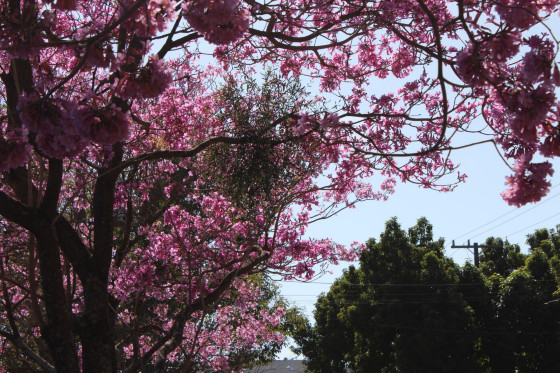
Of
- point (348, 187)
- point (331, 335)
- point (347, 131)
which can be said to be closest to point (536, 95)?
point (347, 131)

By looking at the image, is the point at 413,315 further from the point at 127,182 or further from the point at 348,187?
the point at 127,182

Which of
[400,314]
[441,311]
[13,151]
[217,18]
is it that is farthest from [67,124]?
[400,314]

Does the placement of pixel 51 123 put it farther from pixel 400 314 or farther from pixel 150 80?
pixel 400 314

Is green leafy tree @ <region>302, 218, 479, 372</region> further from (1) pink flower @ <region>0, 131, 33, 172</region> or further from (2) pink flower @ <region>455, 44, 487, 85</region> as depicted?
(1) pink flower @ <region>0, 131, 33, 172</region>

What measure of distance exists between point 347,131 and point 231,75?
145cm

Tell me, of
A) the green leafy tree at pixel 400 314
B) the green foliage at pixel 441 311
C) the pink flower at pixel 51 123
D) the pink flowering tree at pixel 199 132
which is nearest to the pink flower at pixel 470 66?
the pink flowering tree at pixel 199 132

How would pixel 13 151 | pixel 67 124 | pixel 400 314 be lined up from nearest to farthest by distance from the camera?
1. pixel 67 124
2. pixel 13 151
3. pixel 400 314

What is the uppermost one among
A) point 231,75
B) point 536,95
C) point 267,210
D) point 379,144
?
point 231,75

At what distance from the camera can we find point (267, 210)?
684cm

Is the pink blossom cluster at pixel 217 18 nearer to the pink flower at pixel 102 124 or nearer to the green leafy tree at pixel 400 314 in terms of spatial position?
the pink flower at pixel 102 124

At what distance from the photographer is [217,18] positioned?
2.94 meters

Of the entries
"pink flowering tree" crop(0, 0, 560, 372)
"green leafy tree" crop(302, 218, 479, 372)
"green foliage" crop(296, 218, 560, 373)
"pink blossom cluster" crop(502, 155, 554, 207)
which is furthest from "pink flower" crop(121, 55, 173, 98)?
"green foliage" crop(296, 218, 560, 373)

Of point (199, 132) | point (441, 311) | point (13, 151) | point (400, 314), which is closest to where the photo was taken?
point (13, 151)

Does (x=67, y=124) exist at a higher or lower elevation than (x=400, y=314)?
lower
